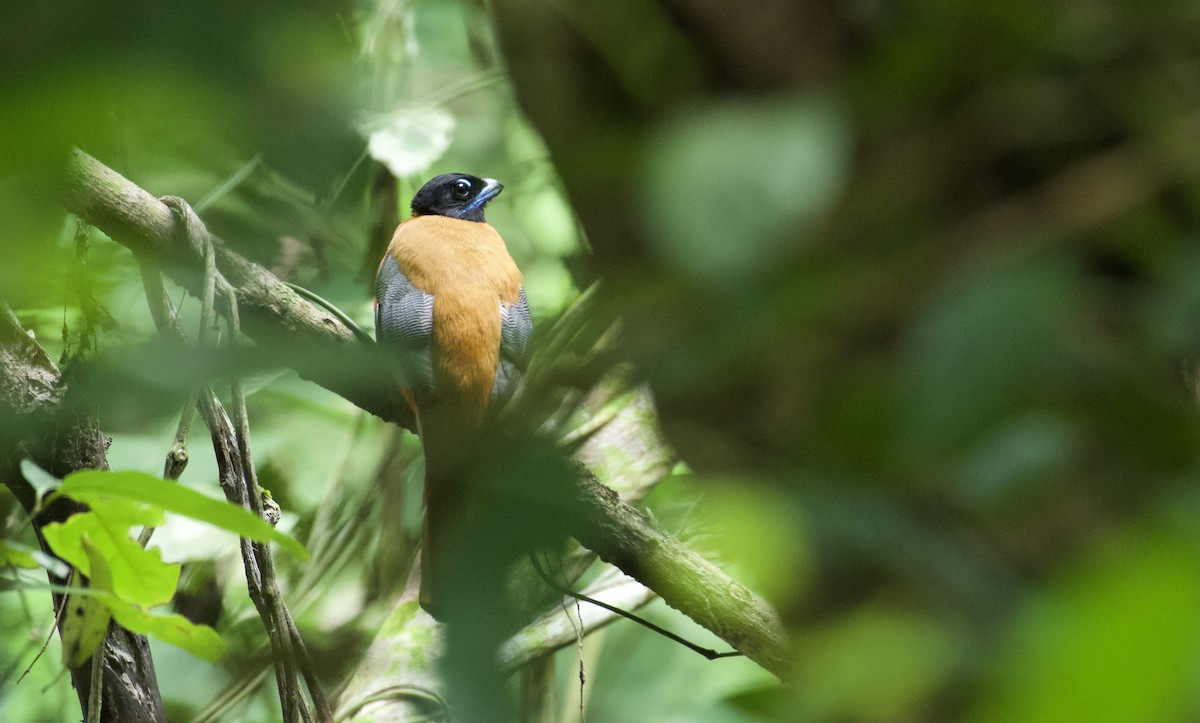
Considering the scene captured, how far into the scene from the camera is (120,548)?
33.7 inches

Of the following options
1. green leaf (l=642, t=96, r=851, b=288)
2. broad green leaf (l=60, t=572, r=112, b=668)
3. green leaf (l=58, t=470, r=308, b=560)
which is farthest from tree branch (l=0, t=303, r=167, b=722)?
green leaf (l=642, t=96, r=851, b=288)

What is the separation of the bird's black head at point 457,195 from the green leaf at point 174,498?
2.49 metres

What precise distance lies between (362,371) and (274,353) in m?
0.05

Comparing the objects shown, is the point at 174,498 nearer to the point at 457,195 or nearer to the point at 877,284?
the point at 877,284

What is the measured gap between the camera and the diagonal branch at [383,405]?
4.51 ft

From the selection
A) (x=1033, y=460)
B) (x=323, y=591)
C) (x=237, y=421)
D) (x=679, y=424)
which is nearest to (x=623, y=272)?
(x=679, y=424)

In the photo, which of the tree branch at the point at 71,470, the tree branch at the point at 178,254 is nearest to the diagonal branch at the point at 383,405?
the tree branch at the point at 178,254

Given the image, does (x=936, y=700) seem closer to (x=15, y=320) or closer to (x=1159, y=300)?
(x=1159, y=300)

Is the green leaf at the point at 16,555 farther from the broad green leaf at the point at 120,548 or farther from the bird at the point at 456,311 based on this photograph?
the bird at the point at 456,311

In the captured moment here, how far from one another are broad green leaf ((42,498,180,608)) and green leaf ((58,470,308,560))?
0.51ft

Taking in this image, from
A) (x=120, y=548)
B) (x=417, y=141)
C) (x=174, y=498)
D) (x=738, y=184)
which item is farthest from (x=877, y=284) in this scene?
(x=417, y=141)

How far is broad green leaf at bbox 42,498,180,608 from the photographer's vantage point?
0.81 m

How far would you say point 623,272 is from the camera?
19.6 inches

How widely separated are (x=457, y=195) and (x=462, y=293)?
102 centimetres
